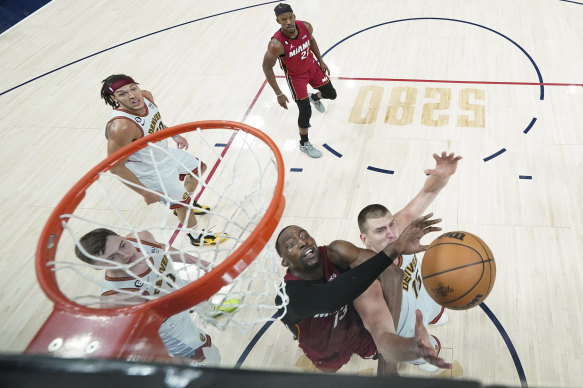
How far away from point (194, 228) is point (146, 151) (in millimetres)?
938

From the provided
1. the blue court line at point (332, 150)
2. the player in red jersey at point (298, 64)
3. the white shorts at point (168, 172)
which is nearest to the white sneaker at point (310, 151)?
the player in red jersey at point (298, 64)

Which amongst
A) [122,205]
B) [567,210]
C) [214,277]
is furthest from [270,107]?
[214,277]

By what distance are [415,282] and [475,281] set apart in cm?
50

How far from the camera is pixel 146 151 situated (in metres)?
3.82

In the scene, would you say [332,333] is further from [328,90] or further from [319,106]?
[319,106]

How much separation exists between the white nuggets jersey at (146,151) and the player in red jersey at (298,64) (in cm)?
128

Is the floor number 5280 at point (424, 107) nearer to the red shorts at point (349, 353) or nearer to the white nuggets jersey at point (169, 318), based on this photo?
the red shorts at point (349, 353)

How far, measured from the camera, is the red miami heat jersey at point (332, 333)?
2744 millimetres

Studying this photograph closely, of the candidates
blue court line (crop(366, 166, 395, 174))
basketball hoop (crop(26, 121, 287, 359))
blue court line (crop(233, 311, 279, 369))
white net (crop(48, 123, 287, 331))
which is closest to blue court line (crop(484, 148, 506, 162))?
blue court line (crop(366, 166, 395, 174))

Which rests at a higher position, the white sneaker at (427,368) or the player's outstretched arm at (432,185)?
the player's outstretched arm at (432,185)

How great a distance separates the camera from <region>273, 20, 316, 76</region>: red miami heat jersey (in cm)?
479

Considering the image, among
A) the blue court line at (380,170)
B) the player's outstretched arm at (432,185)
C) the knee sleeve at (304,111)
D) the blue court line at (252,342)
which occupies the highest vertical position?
the player's outstretched arm at (432,185)

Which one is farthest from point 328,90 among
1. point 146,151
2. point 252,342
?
point 252,342

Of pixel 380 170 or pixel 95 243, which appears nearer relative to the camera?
pixel 95 243
